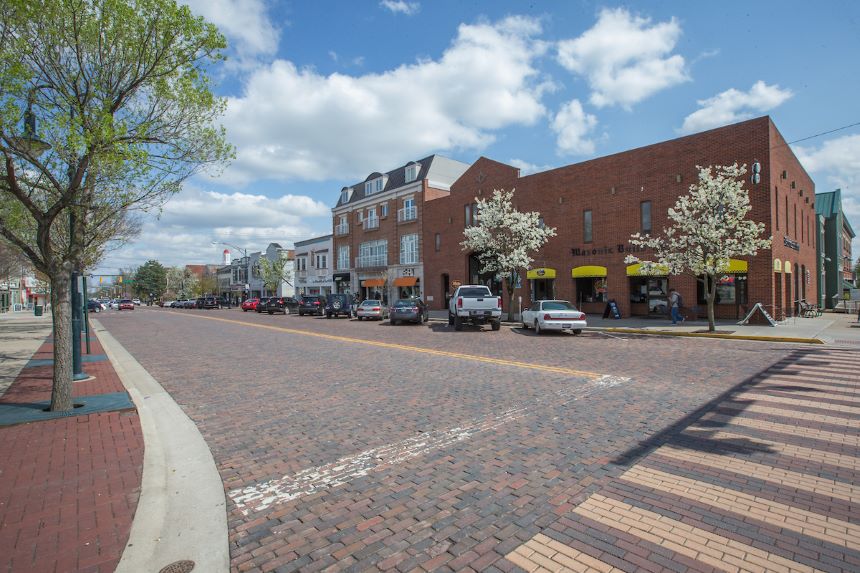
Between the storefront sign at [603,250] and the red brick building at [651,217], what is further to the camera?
the storefront sign at [603,250]

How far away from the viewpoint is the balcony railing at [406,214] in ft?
144

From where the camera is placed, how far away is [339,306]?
112 feet

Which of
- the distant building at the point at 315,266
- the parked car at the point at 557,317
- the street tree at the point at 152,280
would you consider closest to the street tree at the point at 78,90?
the parked car at the point at 557,317

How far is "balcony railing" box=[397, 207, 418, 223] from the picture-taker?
43.9 metres

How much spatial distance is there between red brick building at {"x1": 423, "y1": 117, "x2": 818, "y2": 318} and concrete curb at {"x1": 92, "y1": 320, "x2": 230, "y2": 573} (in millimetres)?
24271

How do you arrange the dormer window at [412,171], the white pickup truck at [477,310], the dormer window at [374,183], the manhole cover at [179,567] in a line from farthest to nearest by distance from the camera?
the dormer window at [374,183]
the dormer window at [412,171]
the white pickup truck at [477,310]
the manhole cover at [179,567]

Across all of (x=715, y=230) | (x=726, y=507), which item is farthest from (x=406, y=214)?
(x=726, y=507)

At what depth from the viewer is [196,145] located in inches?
317

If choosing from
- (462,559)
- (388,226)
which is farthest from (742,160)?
(388,226)

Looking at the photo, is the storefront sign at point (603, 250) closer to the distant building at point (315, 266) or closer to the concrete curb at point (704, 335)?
the concrete curb at point (704, 335)

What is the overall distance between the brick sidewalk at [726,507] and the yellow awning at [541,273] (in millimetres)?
23783

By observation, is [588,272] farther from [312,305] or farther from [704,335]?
[312,305]

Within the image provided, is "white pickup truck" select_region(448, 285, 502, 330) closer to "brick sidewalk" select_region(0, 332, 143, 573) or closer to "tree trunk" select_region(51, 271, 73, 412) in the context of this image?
"brick sidewalk" select_region(0, 332, 143, 573)

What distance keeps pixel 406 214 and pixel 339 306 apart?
14353 mm
